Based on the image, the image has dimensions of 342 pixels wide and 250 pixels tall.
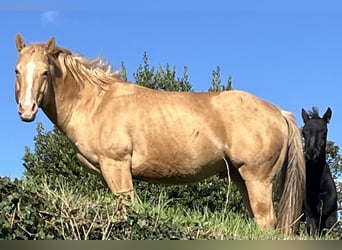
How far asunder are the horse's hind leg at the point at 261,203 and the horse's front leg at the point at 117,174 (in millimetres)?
1617

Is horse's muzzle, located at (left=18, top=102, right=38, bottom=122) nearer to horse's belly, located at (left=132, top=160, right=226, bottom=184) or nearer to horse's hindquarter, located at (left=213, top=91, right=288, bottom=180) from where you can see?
horse's belly, located at (left=132, top=160, right=226, bottom=184)

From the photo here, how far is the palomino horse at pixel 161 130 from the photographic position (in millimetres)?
6395

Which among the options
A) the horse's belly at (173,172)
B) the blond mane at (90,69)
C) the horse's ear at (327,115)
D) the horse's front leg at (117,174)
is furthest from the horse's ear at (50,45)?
the horse's ear at (327,115)

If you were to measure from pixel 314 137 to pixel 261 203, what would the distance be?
2843 millimetres

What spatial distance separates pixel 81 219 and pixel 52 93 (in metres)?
3.19

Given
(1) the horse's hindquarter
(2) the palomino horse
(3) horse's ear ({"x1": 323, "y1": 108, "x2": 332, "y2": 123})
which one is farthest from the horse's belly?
(3) horse's ear ({"x1": 323, "y1": 108, "x2": 332, "y2": 123})

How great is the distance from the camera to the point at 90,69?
7.12 metres

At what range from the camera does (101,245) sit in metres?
1.80

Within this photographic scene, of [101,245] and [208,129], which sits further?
[208,129]

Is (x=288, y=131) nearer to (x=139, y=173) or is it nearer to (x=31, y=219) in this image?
(x=139, y=173)

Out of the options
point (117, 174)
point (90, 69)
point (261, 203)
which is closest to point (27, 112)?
point (117, 174)

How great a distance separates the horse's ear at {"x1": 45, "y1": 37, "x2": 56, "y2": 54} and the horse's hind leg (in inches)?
118

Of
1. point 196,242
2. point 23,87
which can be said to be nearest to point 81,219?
point 196,242

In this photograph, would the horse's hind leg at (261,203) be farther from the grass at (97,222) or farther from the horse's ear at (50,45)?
the horse's ear at (50,45)
